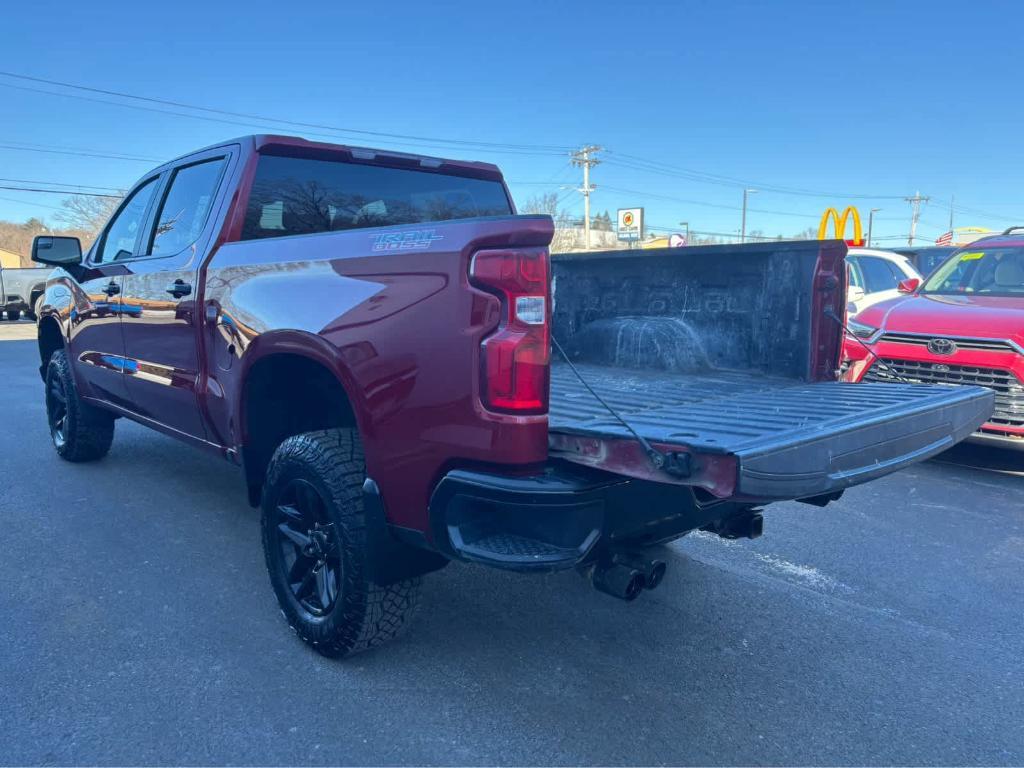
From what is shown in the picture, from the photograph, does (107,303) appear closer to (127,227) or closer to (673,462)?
(127,227)

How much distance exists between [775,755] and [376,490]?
5.16 feet

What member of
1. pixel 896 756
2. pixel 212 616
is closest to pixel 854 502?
pixel 896 756

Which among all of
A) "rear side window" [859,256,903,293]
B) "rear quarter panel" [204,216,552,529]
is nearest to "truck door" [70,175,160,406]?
"rear quarter panel" [204,216,552,529]

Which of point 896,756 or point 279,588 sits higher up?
point 279,588

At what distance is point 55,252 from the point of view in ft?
17.3

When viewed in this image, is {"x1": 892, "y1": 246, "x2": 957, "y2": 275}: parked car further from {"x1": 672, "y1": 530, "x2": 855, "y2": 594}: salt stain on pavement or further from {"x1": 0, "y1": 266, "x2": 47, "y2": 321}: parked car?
{"x1": 0, "y1": 266, "x2": 47, "y2": 321}: parked car

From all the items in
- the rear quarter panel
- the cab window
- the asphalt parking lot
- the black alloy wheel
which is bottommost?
the asphalt parking lot

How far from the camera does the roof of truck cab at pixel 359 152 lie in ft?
12.2

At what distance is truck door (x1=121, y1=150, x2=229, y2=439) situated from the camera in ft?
12.4

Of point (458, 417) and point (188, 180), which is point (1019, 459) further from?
point (188, 180)

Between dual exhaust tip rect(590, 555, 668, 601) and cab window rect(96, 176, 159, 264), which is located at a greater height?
cab window rect(96, 176, 159, 264)

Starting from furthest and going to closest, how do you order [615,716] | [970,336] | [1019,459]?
[1019,459] < [970,336] < [615,716]

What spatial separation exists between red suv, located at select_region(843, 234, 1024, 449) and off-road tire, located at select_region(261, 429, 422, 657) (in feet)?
12.2

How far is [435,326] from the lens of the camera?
7.87 ft
